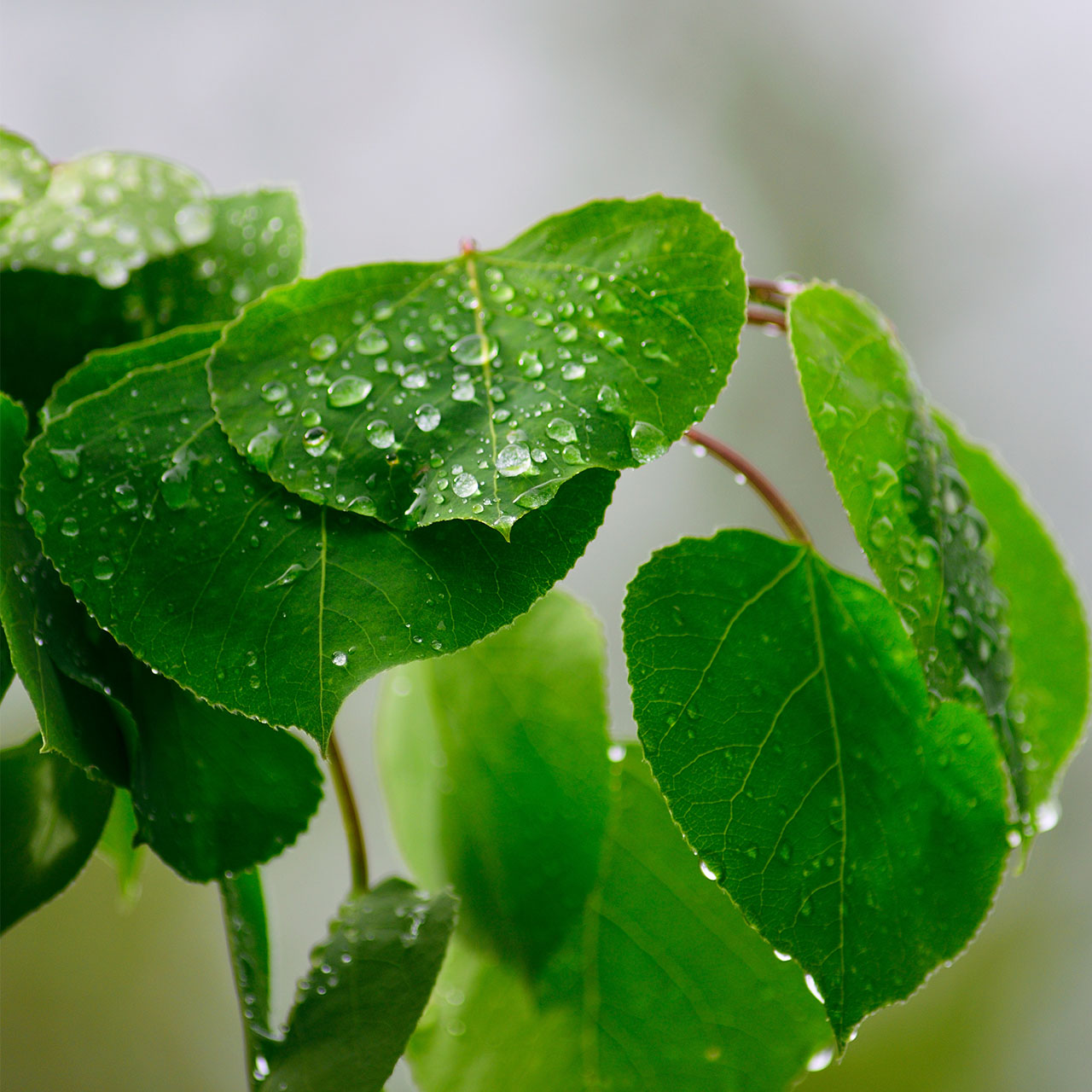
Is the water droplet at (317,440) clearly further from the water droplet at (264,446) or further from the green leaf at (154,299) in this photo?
the green leaf at (154,299)

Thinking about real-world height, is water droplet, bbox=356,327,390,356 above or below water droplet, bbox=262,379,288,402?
above

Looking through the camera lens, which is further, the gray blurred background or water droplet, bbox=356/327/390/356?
the gray blurred background

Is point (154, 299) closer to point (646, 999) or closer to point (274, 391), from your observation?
point (274, 391)

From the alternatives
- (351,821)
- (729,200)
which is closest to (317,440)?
(351,821)

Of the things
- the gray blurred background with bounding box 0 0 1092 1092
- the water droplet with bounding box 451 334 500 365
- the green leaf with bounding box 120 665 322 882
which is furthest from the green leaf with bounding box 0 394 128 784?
the gray blurred background with bounding box 0 0 1092 1092

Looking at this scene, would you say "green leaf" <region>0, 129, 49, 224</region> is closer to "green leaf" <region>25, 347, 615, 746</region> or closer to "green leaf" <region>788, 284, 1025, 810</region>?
"green leaf" <region>25, 347, 615, 746</region>

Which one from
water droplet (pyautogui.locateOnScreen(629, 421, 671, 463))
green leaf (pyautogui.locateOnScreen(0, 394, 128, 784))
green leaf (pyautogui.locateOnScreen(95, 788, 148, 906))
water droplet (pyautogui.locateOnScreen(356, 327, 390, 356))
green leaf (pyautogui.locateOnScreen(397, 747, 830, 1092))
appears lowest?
green leaf (pyautogui.locateOnScreen(397, 747, 830, 1092))

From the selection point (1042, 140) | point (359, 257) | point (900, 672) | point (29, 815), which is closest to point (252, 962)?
point (29, 815)
